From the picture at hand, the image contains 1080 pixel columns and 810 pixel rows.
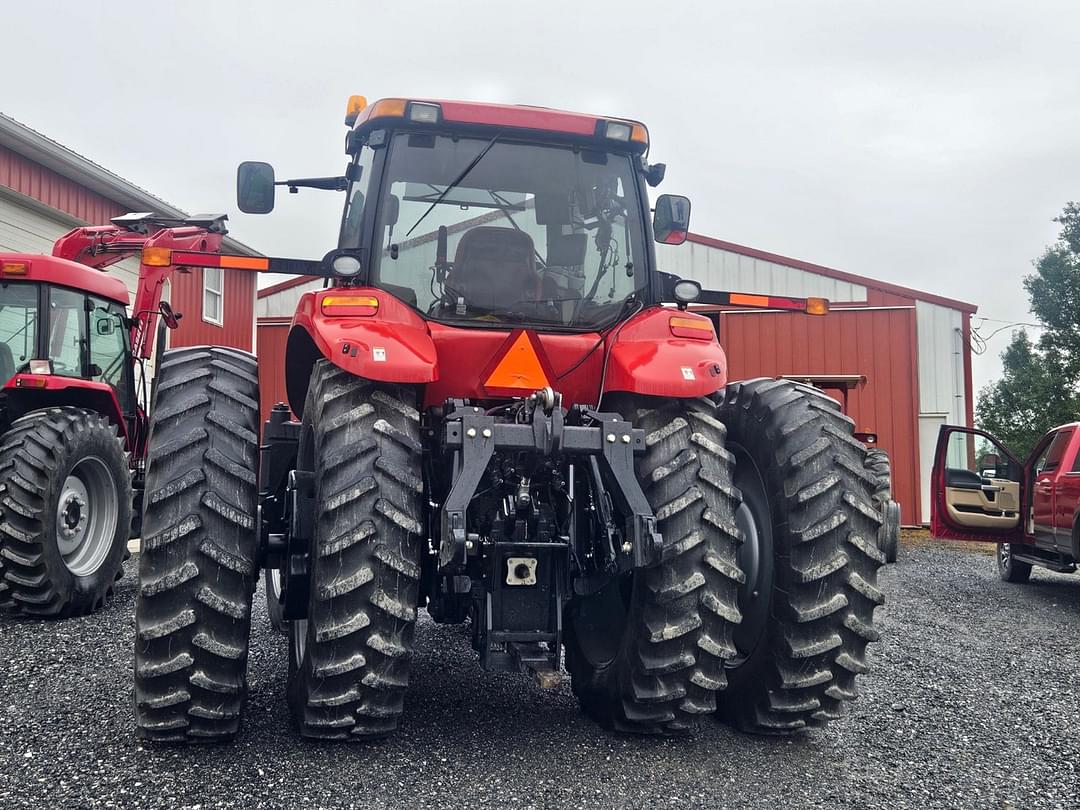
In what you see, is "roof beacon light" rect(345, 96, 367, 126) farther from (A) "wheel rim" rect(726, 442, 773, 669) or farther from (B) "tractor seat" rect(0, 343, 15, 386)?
(B) "tractor seat" rect(0, 343, 15, 386)

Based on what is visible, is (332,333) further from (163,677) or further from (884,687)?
(884,687)

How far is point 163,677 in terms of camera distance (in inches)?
132

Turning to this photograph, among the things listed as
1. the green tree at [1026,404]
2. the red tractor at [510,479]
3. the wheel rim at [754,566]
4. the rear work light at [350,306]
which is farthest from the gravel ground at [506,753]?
the green tree at [1026,404]

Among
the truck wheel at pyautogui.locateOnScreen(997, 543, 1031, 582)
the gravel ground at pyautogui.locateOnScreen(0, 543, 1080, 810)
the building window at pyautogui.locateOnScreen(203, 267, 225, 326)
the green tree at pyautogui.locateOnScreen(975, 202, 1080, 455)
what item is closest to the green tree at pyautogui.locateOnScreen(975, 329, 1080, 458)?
the green tree at pyautogui.locateOnScreen(975, 202, 1080, 455)

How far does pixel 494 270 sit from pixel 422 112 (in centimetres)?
75

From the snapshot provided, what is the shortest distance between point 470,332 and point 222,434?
1054mm

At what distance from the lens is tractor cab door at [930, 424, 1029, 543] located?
10.2m

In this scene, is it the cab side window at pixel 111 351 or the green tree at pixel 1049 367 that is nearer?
the cab side window at pixel 111 351

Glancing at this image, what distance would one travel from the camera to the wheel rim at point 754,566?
3.98m

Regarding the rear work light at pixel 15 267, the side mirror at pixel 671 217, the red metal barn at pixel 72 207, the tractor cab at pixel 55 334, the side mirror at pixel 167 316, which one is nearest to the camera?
the side mirror at pixel 671 217

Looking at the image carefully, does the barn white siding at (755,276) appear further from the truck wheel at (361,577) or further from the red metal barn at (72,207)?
the truck wheel at (361,577)

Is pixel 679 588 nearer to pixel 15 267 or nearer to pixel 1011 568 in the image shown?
pixel 15 267

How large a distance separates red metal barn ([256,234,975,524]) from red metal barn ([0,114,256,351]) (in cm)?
210

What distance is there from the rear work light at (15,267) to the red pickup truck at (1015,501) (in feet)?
27.9
